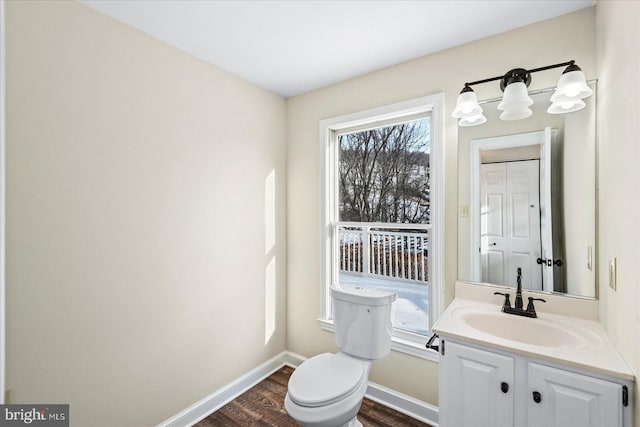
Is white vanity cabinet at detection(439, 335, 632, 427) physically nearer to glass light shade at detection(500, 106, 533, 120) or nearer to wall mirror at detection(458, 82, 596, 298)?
wall mirror at detection(458, 82, 596, 298)

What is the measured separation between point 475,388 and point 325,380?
75 centimetres

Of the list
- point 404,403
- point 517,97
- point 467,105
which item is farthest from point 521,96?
point 404,403

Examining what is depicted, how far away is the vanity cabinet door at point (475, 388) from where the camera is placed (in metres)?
1.29

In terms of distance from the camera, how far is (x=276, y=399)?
226 centimetres

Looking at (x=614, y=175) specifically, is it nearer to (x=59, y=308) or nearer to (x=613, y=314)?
(x=613, y=314)

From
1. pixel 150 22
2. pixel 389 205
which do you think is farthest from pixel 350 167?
pixel 150 22

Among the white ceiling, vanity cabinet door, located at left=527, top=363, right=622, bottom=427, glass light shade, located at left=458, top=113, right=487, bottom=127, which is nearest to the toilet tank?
vanity cabinet door, located at left=527, top=363, right=622, bottom=427

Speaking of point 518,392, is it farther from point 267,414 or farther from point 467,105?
point 267,414

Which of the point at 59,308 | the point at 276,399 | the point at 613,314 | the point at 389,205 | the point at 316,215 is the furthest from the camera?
the point at 316,215

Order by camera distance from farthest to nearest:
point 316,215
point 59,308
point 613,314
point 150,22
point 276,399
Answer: point 316,215 → point 276,399 → point 150,22 → point 59,308 → point 613,314

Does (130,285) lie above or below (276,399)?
above

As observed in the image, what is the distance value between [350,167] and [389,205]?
19.1 inches

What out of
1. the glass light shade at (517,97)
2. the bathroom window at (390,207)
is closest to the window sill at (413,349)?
the bathroom window at (390,207)

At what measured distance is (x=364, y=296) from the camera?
6.39ft
